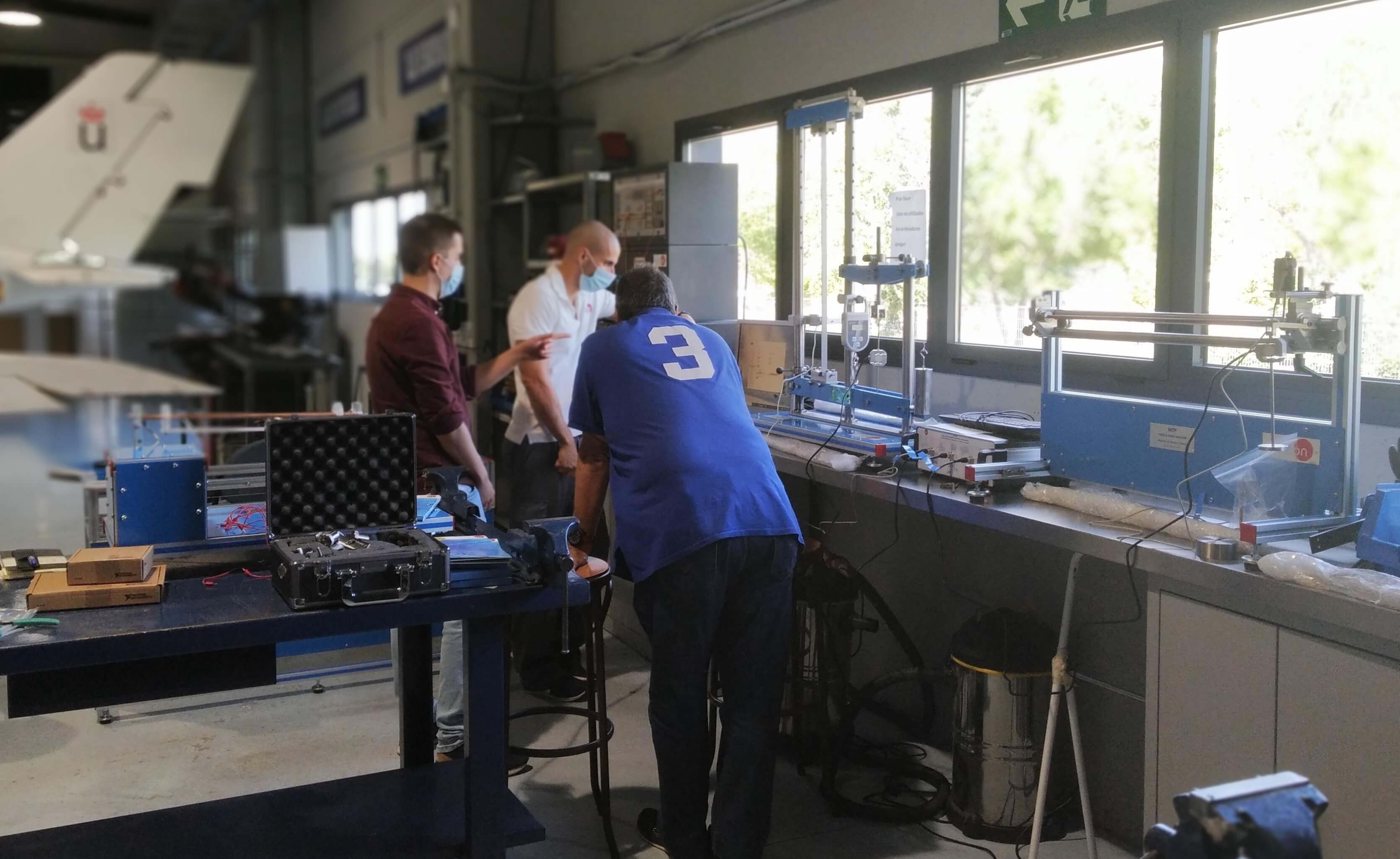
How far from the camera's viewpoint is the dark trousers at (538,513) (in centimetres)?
369

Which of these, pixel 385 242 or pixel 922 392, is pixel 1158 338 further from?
pixel 385 242

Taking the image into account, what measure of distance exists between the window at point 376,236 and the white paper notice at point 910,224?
5.46m

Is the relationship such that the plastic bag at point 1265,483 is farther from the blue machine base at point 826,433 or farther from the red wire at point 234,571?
the red wire at point 234,571

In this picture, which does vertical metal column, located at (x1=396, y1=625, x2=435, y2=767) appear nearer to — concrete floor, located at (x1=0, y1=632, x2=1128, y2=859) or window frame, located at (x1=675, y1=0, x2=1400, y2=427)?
concrete floor, located at (x1=0, y1=632, x2=1128, y2=859)

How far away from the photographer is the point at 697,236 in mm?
4309

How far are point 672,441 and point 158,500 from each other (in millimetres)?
1087

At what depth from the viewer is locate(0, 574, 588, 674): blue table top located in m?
1.81

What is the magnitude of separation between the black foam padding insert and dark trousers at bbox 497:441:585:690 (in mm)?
1269

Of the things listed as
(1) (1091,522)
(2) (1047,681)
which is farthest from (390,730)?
(1) (1091,522)

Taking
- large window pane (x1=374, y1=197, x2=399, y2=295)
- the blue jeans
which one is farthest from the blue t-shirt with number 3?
large window pane (x1=374, y1=197, x2=399, y2=295)

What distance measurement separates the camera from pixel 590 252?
3.76m

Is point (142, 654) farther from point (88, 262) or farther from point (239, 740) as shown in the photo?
point (88, 262)

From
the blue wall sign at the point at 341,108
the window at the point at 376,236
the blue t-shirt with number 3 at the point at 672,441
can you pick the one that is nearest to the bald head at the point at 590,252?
the blue t-shirt with number 3 at the point at 672,441

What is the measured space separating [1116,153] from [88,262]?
7511mm
